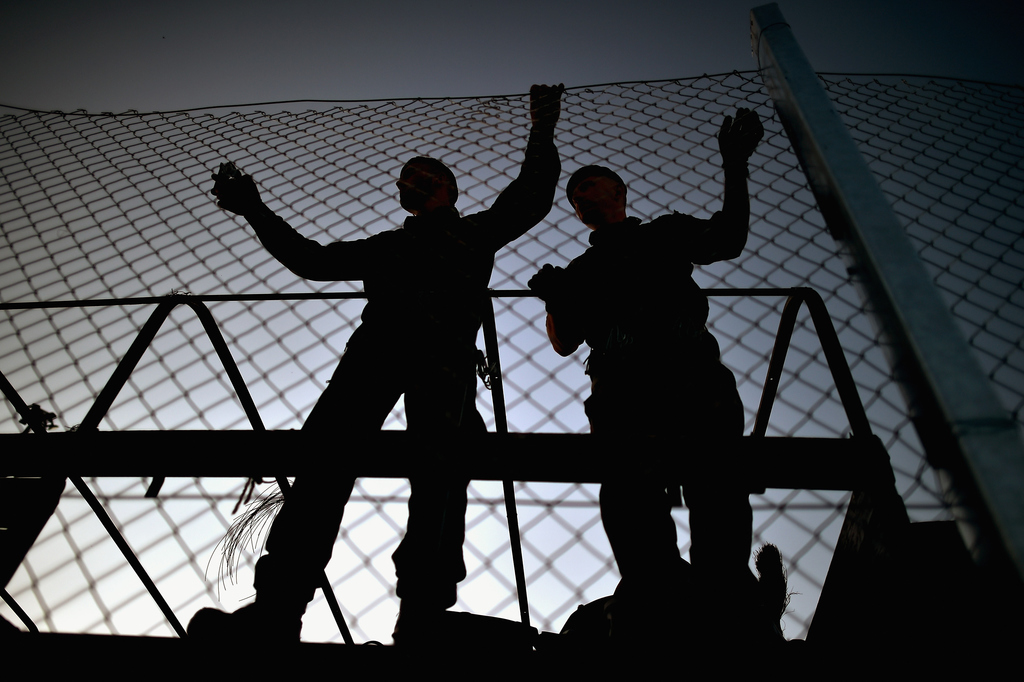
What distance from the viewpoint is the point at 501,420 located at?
1.53 m

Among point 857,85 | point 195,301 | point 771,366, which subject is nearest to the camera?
point 195,301

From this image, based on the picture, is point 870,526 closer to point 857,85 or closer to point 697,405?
point 697,405

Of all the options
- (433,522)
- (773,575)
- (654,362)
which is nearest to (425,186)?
(654,362)

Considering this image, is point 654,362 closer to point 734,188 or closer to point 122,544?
point 734,188

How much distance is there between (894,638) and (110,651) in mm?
1734

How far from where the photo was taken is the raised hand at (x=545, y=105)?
5.61ft

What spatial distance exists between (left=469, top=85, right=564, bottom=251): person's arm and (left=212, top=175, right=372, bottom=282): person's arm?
0.40 m

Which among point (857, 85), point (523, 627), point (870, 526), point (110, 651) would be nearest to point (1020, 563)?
point (870, 526)

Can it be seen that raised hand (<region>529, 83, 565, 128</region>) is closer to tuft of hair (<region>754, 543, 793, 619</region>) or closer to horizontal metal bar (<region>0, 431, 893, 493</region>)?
horizontal metal bar (<region>0, 431, 893, 493</region>)

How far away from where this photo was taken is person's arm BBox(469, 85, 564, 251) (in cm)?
164

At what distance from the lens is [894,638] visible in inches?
Result: 43.4

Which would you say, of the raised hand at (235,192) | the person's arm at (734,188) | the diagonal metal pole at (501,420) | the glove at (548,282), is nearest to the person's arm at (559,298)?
the glove at (548,282)

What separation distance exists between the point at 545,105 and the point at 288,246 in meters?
0.93

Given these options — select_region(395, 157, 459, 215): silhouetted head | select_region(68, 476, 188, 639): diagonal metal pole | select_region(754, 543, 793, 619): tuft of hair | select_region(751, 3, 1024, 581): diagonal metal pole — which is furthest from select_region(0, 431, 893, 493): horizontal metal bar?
select_region(754, 543, 793, 619): tuft of hair
